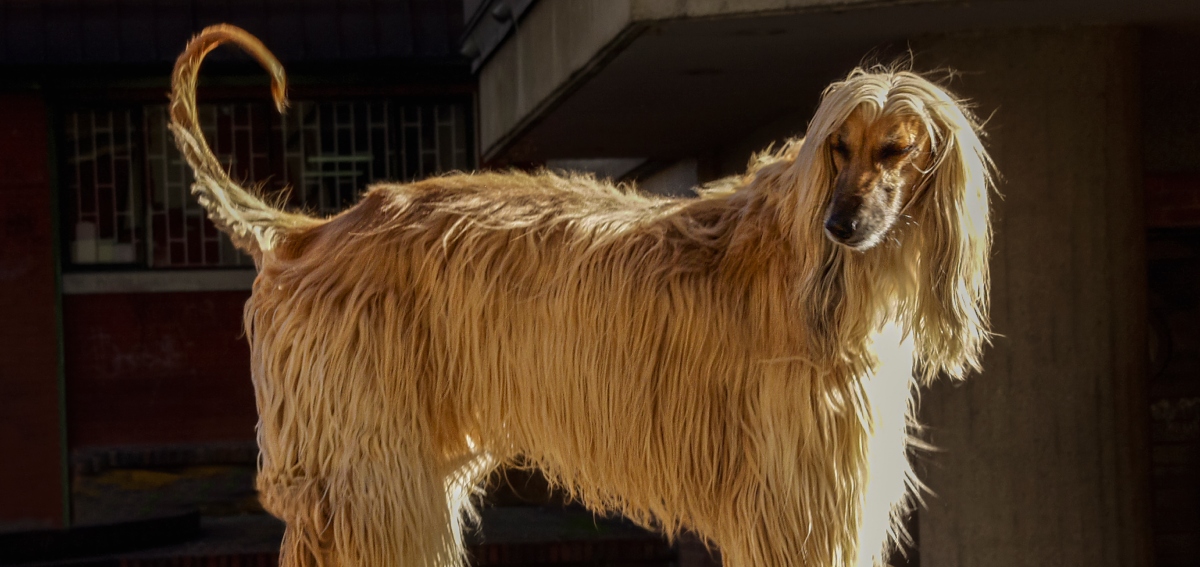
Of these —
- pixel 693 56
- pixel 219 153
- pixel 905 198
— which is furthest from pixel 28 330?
pixel 905 198

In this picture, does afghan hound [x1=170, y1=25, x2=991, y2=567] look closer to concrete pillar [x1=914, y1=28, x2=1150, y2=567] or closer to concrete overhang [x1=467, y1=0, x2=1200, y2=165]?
concrete overhang [x1=467, y1=0, x2=1200, y2=165]

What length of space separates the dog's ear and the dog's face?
4 centimetres

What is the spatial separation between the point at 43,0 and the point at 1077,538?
7.10 meters

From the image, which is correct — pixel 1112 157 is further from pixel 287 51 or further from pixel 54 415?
pixel 54 415

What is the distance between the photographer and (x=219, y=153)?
8609mm

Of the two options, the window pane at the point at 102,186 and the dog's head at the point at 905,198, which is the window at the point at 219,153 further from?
the dog's head at the point at 905,198

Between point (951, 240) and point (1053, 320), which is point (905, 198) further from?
point (1053, 320)

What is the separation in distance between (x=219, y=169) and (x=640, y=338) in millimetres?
1126

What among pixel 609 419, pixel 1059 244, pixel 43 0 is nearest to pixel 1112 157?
pixel 1059 244

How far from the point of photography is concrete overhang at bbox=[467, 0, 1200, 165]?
3.42 meters

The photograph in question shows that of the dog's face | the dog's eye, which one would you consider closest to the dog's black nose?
the dog's face

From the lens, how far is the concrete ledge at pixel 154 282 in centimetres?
854

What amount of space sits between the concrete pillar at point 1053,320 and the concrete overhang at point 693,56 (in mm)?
152

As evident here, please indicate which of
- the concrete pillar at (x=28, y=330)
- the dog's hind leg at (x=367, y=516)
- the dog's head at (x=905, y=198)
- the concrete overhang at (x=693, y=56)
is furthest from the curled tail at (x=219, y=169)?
the concrete pillar at (x=28, y=330)
